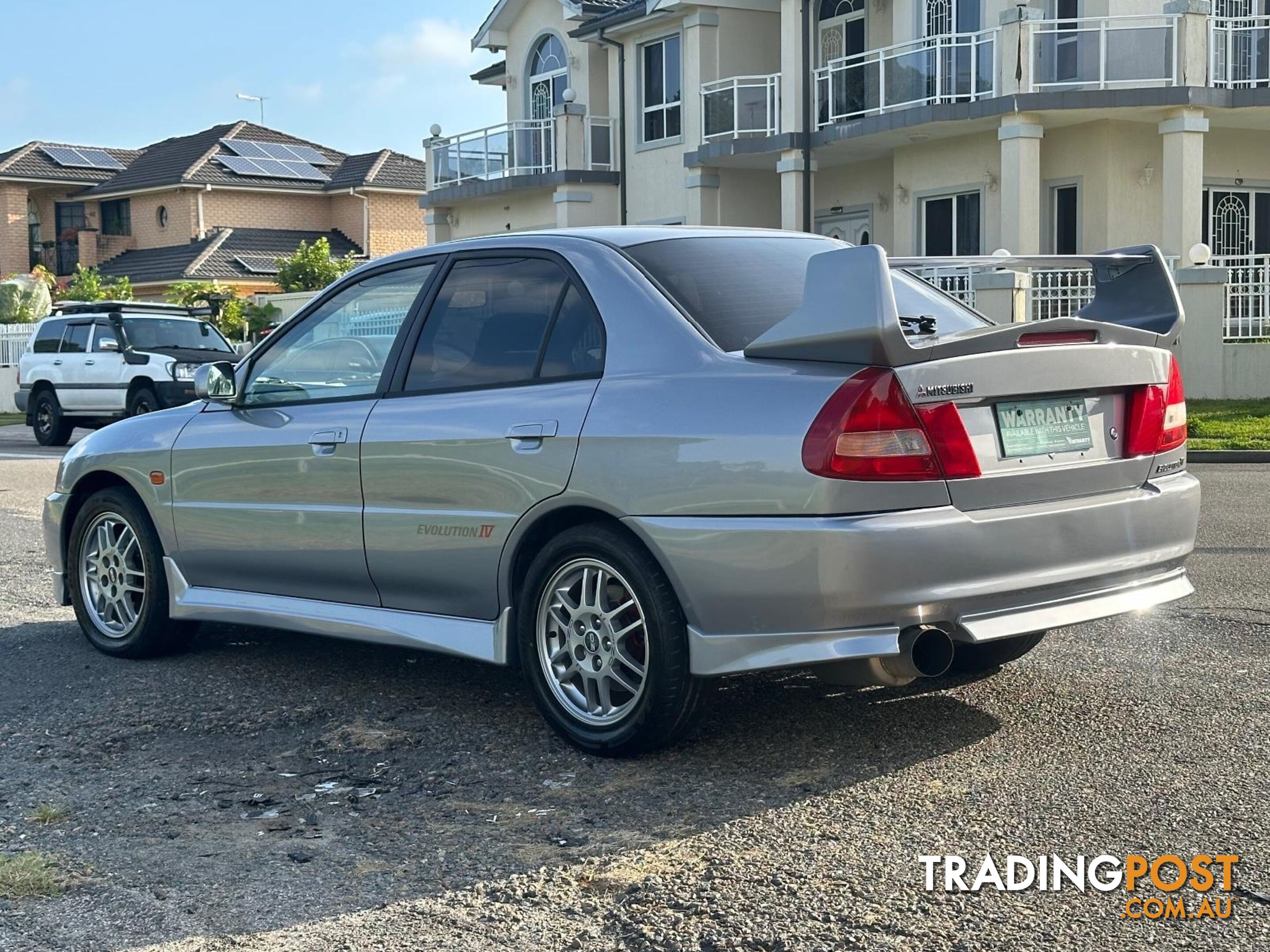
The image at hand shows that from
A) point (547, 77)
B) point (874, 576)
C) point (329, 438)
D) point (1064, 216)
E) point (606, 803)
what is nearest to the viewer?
point (874, 576)

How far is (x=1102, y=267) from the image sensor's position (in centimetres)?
584

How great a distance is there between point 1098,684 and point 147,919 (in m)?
3.45

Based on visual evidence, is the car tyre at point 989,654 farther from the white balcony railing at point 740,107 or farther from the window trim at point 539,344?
the white balcony railing at point 740,107

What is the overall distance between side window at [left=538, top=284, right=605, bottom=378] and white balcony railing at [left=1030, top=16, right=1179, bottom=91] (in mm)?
19355

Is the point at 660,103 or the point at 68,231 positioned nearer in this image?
the point at 660,103

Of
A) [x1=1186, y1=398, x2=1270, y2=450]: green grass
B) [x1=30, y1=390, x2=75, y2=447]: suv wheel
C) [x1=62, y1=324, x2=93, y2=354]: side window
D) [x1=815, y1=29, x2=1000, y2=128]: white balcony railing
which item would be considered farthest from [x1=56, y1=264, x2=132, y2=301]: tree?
[x1=1186, y1=398, x2=1270, y2=450]: green grass

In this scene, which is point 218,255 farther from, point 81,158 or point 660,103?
point 660,103

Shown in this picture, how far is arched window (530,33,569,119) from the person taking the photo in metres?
35.3

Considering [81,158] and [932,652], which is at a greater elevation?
[81,158]

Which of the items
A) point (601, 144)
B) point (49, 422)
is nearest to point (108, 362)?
point (49, 422)

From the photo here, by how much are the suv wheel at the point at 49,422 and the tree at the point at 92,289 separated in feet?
74.8

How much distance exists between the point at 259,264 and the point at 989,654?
49211mm

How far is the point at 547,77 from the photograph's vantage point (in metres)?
35.9

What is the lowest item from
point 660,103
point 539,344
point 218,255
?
point 539,344
